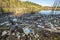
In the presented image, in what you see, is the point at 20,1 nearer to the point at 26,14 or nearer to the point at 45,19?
the point at 26,14

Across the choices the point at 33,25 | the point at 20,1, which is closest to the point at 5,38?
the point at 33,25

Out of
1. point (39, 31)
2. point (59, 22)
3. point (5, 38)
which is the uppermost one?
point (59, 22)

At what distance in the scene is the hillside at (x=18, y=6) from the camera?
6.43 ft

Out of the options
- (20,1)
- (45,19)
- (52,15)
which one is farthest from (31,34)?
(20,1)

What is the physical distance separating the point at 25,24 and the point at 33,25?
0.14 m

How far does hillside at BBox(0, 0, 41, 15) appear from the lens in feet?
6.43

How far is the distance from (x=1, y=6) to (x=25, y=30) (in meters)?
0.59

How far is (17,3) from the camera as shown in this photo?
6.47 ft

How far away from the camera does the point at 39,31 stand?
190cm

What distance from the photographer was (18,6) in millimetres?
1981

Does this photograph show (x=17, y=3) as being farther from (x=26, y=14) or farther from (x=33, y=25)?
(x=33, y=25)

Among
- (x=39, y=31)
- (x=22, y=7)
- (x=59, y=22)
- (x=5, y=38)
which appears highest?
(x=22, y=7)

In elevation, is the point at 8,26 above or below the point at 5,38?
above

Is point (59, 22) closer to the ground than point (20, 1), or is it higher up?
closer to the ground
